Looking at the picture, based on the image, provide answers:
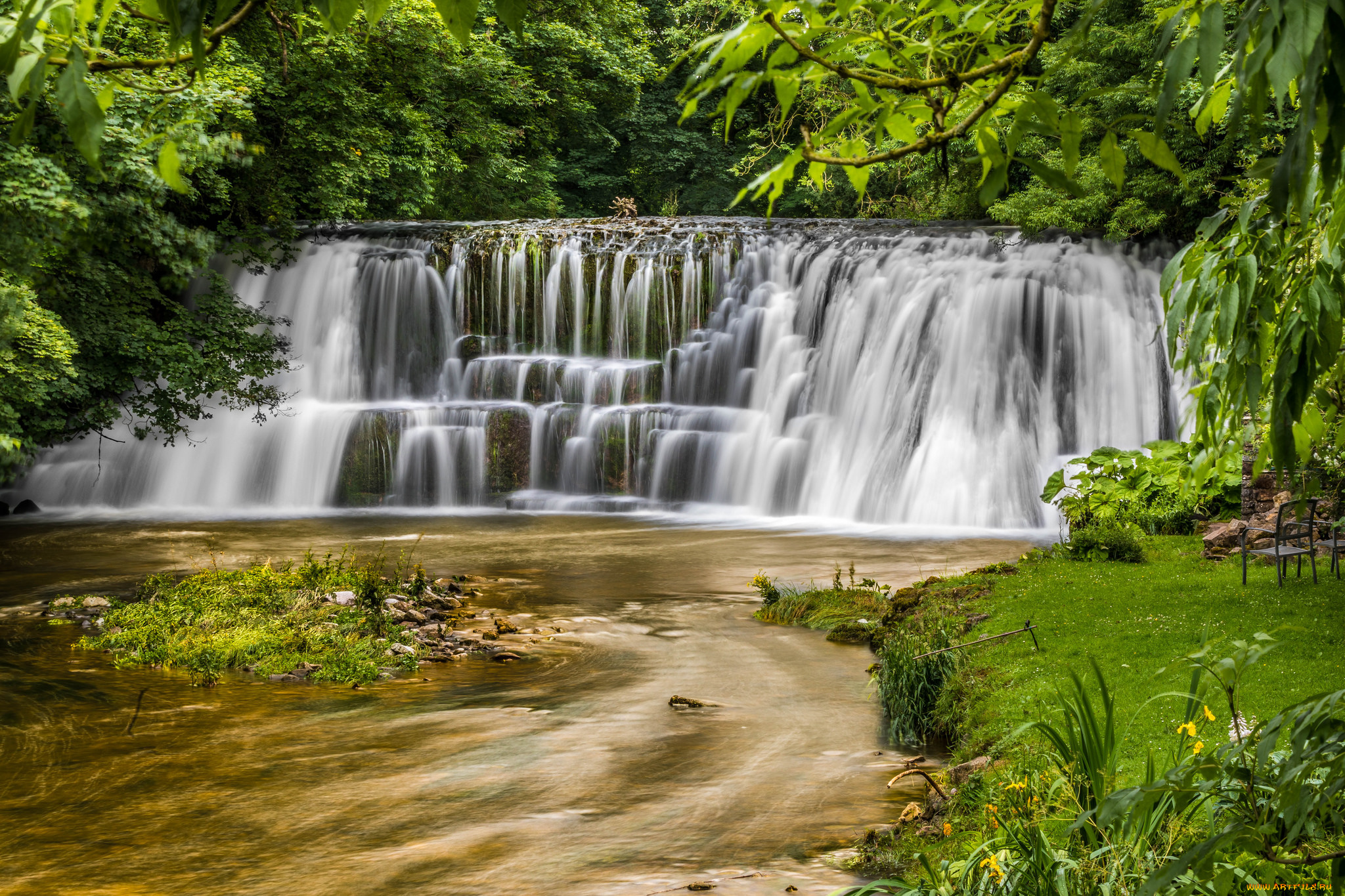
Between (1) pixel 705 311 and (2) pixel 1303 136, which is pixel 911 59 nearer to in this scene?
(2) pixel 1303 136

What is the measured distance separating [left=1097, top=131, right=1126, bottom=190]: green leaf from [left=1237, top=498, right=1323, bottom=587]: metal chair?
6839 mm

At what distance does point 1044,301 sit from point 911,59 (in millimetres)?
19630

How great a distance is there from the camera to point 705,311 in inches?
929

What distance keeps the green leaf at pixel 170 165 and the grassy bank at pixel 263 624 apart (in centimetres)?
719

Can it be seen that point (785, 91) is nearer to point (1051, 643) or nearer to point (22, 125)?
point (22, 125)

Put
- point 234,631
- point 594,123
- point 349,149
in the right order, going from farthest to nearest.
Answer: point 594,123
point 349,149
point 234,631

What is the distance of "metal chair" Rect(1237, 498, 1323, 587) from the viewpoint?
27.7 ft

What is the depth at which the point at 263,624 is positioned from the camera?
9672mm

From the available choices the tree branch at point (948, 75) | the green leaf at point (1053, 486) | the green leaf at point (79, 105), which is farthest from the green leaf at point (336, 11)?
the green leaf at point (1053, 486)

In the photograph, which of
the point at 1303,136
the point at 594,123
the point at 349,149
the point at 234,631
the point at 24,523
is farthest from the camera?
the point at 594,123

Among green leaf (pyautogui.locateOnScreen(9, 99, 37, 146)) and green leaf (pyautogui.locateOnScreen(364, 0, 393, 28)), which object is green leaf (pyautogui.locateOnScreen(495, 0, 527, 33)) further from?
green leaf (pyautogui.locateOnScreen(9, 99, 37, 146))

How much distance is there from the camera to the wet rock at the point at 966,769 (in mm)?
5474

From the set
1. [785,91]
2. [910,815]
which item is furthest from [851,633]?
[785,91]

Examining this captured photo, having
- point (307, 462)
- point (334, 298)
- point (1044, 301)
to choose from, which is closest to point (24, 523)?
point (307, 462)
